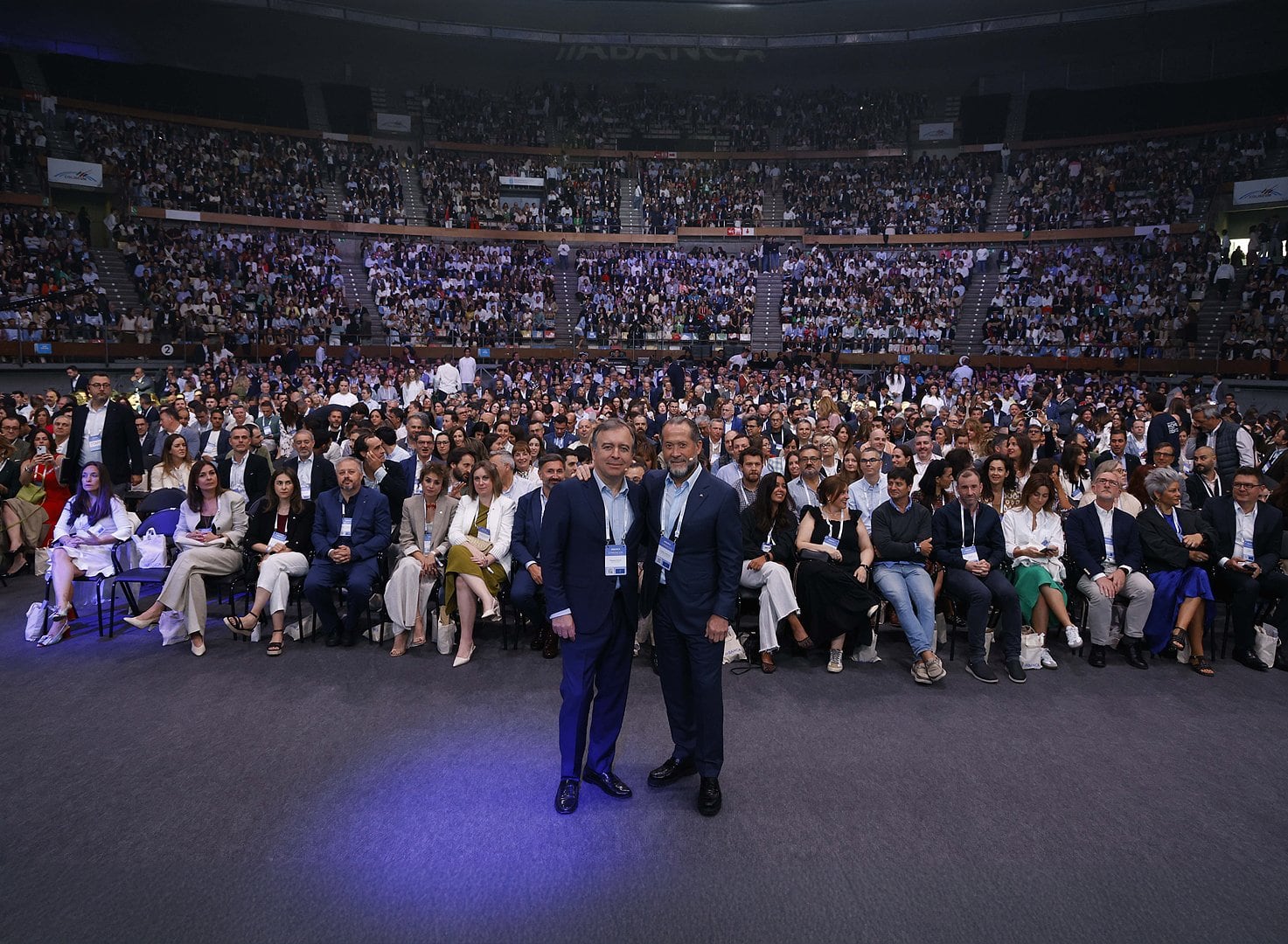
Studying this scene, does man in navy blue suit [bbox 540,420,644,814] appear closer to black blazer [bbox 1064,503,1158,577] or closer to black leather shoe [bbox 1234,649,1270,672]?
black blazer [bbox 1064,503,1158,577]

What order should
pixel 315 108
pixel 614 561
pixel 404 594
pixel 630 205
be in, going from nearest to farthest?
1. pixel 614 561
2. pixel 404 594
3. pixel 315 108
4. pixel 630 205

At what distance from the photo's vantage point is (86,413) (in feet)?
23.0

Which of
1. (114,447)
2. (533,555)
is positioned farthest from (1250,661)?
(114,447)

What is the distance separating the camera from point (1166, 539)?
17.5 feet

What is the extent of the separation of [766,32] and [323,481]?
27.3 meters

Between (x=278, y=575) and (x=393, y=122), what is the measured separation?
26225 mm

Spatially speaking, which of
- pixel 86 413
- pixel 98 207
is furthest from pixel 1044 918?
pixel 98 207

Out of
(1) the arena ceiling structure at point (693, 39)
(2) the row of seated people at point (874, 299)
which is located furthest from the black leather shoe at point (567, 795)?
(1) the arena ceiling structure at point (693, 39)

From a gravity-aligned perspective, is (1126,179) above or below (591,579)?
above

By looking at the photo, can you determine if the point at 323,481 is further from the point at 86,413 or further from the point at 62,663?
the point at 86,413

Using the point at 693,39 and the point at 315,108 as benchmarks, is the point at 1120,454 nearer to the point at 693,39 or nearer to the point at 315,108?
the point at 693,39

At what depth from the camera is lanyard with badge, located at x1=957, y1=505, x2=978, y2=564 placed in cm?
505

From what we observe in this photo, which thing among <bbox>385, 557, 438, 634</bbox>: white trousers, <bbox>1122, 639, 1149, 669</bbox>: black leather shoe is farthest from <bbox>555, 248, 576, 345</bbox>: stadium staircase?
<bbox>1122, 639, 1149, 669</bbox>: black leather shoe

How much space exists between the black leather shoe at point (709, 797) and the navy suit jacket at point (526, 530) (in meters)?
2.27
